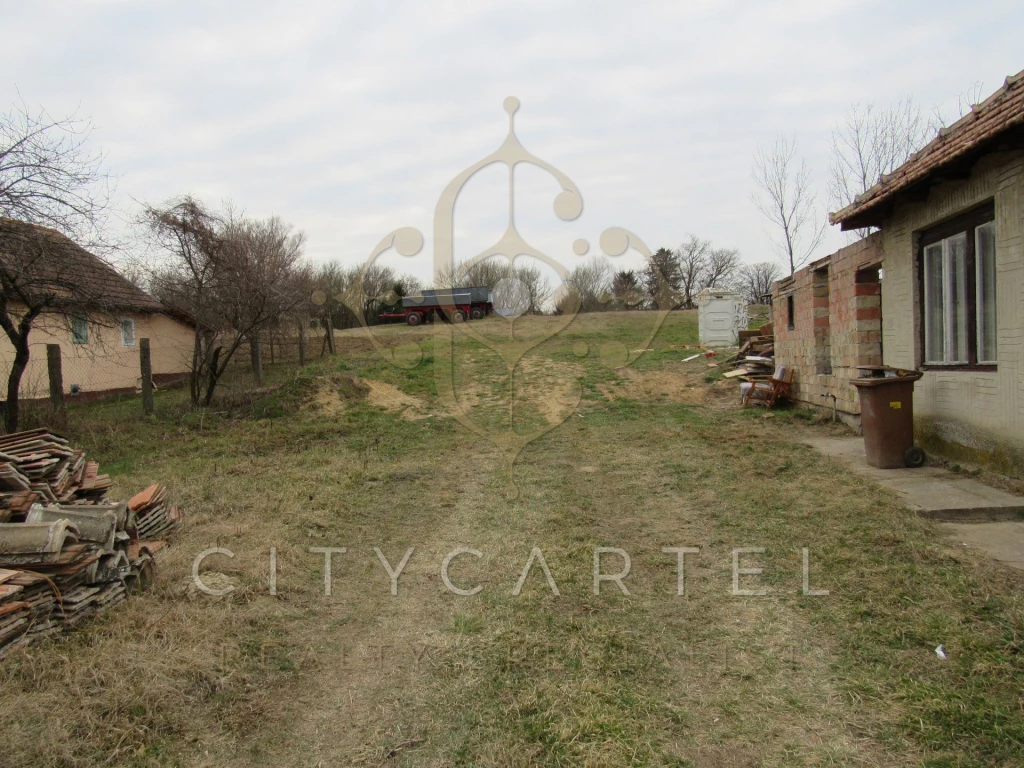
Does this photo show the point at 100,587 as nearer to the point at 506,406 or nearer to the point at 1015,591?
the point at 1015,591

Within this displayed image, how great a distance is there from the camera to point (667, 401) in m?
12.7

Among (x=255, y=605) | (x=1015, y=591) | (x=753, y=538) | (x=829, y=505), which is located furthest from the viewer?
(x=829, y=505)

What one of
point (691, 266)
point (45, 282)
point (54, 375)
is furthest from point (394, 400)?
point (691, 266)

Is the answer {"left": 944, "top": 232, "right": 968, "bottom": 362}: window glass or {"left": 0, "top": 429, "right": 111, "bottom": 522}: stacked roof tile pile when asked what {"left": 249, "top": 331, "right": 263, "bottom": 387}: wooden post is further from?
{"left": 944, "top": 232, "right": 968, "bottom": 362}: window glass

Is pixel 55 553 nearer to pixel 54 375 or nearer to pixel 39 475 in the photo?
pixel 39 475

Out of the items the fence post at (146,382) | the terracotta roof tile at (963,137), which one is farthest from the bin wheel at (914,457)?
the fence post at (146,382)

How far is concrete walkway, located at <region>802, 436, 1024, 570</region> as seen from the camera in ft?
13.8

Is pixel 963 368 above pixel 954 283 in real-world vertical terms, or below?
below

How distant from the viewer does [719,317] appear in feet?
64.6

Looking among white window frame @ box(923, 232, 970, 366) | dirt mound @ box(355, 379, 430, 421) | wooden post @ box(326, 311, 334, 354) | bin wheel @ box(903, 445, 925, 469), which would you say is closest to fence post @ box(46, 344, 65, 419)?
dirt mound @ box(355, 379, 430, 421)

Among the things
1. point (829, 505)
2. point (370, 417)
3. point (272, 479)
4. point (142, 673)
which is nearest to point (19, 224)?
point (272, 479)

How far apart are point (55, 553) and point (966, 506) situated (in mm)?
6094

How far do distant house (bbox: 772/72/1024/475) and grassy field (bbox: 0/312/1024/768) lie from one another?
48.0 inches

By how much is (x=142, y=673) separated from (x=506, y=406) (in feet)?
33.0
